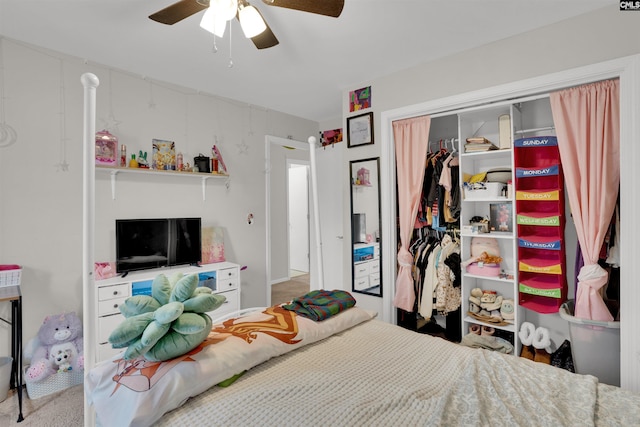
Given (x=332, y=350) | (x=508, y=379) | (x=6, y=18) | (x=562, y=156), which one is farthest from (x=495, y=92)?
(x=6, y=18)

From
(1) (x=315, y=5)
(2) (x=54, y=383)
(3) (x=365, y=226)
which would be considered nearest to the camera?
(1) (x=315, y=5)

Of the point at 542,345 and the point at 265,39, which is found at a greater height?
the point at 265,39

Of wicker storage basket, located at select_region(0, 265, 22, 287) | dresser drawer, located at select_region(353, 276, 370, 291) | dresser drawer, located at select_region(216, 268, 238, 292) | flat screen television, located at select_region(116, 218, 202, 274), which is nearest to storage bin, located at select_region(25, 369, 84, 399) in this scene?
wicker storage basket, located at select_region(0, 265, 22, 287)

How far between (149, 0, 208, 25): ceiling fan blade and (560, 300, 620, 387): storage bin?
2936 mm

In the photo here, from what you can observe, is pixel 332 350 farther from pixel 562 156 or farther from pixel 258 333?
pixel 562 156

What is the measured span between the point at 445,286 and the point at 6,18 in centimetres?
381

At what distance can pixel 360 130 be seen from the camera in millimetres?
3334

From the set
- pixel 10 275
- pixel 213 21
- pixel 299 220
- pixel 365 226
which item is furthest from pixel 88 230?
pixel 299 220

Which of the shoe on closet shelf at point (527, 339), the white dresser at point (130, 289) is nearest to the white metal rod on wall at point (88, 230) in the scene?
the white dresser at point (130, 289)

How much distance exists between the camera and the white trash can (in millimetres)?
2281

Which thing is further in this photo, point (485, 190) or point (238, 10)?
point (485, 190)

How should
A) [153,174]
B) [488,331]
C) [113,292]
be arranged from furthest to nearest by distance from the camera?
[153,174] < [488,331] < [113,292]

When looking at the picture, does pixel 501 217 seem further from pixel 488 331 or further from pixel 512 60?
pixel 512 60

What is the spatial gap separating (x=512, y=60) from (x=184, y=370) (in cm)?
282
